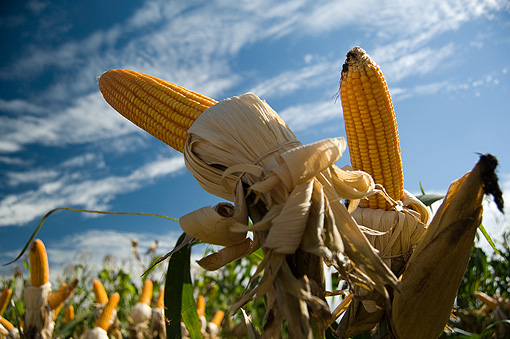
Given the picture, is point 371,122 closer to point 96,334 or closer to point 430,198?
point 430,198

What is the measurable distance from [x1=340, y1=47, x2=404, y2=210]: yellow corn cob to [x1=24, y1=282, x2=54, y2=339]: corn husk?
1863 millimetres

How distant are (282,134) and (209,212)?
0.89 ft

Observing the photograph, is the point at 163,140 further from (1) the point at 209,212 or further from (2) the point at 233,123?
(1) the point at 209,212

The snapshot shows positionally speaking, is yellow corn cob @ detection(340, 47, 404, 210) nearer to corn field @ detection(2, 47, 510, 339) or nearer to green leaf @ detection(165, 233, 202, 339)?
corn field @ detection(2, 47, 510, 339)

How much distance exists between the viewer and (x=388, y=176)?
1.41 metres

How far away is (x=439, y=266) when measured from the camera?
93cm

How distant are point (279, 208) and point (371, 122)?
704 mm

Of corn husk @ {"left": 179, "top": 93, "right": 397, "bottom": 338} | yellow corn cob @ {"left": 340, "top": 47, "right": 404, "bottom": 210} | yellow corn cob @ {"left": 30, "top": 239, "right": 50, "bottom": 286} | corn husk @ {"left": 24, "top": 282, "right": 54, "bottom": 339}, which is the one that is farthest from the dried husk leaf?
corn husk @ {"left": 24, "top": 282, "right": 54, "bottom": 339}

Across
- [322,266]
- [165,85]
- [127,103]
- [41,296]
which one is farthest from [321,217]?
[41,296]

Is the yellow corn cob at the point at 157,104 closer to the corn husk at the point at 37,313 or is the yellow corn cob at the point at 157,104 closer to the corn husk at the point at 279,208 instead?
the corn husk at the point at 279,208

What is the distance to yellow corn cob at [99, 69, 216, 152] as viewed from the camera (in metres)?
1.16

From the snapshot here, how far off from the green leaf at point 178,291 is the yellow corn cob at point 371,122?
0.69 m

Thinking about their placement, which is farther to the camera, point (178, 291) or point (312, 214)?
point (178, 291)

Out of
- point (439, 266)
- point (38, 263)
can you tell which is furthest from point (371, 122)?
point (38, 263)
